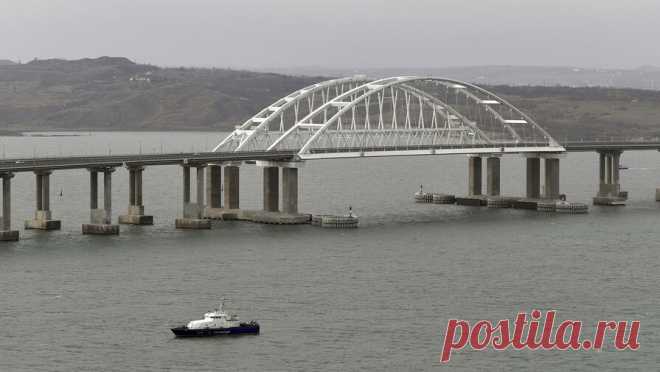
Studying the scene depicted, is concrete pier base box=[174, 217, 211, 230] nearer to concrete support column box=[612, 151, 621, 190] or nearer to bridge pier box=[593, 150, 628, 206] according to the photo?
bridge pier box=[593, 150, 628, 206]

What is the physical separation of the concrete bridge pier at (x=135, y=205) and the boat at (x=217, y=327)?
41.7 m

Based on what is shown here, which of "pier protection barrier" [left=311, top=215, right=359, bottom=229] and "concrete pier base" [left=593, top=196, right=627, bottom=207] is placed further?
"concrete pier base" [left=593, top=196, right=627, bottom=207]

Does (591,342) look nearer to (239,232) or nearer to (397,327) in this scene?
(397,327)

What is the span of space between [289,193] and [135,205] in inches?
460

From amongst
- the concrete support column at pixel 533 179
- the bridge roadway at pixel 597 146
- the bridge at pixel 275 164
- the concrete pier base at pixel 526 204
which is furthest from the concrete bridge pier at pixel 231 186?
the bridge roadway at pixel 597 146

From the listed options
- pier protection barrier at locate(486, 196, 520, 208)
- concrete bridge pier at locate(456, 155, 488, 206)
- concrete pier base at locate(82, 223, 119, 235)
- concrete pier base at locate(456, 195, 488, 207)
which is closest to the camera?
concrete pier base at locate(82, 223, 119, 235)

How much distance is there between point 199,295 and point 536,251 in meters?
28.3

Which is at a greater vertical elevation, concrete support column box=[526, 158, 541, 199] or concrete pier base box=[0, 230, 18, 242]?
concrete support column box=[526, 158, 541, 199]

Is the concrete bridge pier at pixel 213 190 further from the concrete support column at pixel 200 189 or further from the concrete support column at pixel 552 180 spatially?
the concrete support column at pixel 552 180

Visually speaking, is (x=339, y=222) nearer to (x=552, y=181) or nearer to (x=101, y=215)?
(x=101, y=215)

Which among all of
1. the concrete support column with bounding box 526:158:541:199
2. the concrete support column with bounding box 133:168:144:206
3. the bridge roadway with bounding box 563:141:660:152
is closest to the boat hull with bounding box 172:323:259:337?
the concrete support column with bounding box 133:168:144:206

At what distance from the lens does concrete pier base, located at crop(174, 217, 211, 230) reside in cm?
10356

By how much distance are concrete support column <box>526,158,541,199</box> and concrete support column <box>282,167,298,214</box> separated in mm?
28884

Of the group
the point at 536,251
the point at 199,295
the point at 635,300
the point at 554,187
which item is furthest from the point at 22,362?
the point at 554,187
